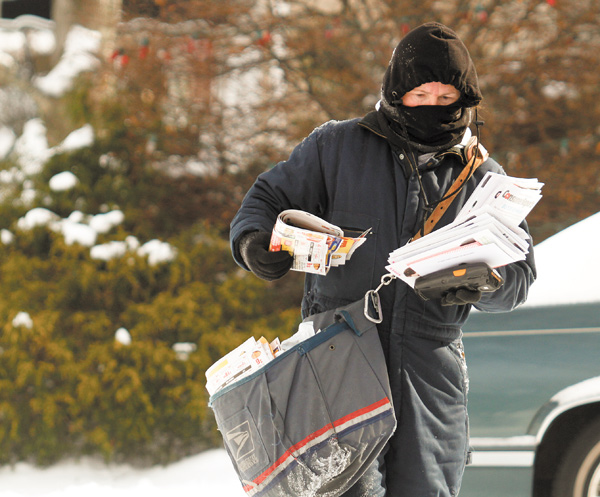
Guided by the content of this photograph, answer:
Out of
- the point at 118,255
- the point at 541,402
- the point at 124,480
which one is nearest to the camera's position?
the point at 541,402

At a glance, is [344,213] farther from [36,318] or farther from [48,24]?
[48,24]

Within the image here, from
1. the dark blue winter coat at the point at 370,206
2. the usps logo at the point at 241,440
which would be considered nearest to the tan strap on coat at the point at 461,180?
the dark blue winter coat at the point at 370,206

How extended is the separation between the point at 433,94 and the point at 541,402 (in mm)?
1508

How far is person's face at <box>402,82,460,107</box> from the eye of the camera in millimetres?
2033

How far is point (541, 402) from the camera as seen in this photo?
2.96 m

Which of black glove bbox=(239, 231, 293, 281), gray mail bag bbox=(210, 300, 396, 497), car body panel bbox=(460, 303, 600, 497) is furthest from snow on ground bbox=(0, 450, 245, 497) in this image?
black glove bbox=(239, 231, 293, 281)

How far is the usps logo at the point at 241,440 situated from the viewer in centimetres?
184

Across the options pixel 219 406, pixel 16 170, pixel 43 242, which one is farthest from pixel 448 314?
pixel 16 170

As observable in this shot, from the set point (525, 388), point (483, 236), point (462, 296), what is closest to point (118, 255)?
point (525, 388)

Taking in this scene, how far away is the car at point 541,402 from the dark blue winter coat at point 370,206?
102 cm

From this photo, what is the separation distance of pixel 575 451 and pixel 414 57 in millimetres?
1814

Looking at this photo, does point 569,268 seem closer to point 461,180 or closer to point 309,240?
point 461,180

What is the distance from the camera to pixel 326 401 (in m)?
1.86

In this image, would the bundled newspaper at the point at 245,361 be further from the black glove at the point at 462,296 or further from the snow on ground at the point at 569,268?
the snow on ground at the point at 569,268
